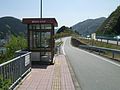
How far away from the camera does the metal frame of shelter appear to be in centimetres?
1766

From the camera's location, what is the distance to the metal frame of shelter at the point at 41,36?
57.9 feet

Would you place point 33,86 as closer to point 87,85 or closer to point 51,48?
point 87,85

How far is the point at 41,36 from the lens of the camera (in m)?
18.4

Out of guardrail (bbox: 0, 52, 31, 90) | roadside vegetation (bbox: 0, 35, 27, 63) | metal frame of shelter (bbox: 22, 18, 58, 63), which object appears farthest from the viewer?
metal frame of shelter (bbox: 22, 18, 58, 63)

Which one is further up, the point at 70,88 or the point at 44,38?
the point at 44,38

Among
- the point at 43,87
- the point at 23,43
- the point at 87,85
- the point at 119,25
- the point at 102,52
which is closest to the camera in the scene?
the point at 43,87

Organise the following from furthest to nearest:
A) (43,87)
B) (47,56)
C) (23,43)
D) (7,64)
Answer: (23,43), (47,56), (43,87), (7,64)

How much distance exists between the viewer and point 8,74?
8.44 meters

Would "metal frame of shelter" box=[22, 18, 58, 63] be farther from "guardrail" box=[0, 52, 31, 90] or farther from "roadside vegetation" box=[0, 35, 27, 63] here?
"guardrail" box=[0, 52, 31, 90]

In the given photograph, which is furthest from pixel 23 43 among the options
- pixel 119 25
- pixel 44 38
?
pixel 119 25

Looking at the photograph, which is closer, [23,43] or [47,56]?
[47,56]

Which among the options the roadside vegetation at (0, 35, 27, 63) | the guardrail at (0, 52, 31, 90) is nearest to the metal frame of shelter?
the roadside vegetation at (0, 35, 27, 63)

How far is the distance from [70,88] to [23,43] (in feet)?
39.0

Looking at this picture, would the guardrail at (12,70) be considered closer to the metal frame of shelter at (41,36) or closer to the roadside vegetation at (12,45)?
the roadside vegetation at (12,45)
